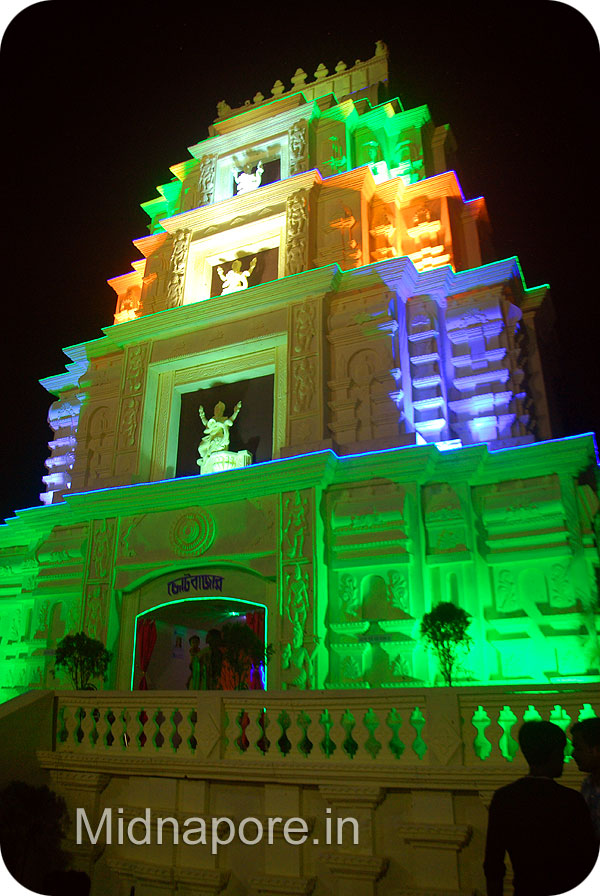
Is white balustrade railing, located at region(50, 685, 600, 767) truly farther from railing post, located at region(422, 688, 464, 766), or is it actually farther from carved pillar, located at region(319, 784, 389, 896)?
carved pillar, located at region(319, 784, 389, 896)

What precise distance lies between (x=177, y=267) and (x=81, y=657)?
9.89 m

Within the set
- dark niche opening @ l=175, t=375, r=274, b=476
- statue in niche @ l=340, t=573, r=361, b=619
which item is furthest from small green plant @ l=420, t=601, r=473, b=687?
dark niche opening @ l=175, t=375, r=274, b=476

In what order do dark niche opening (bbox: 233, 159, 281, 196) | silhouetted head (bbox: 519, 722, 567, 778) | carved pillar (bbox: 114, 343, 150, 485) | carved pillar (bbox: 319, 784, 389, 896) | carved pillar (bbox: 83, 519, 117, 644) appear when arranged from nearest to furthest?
1. silhouetted head (bbox: 519, 722, 567, 778)
2. carved pillar (bbox: 319, 784, 389, 896)
3. carved pillar (bbox: 83, 519, 117, 644)
4. carved pillar (bbox: 114, 343, 150, 485)
5. dark niche opening (bbox: 233, 159, 281, 196)

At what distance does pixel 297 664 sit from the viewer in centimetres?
1105

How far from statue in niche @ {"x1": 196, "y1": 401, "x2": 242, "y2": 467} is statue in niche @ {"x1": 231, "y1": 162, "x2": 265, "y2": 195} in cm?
642

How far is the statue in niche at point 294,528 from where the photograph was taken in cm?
1193

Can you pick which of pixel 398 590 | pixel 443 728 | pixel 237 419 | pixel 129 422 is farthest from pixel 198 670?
pixel 129 422

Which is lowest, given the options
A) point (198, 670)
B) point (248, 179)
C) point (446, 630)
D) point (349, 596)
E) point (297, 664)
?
point (198, 670)

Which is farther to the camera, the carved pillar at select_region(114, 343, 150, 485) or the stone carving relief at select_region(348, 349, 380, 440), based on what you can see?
the carved pillar at select_region(114, 343, 150, 485)

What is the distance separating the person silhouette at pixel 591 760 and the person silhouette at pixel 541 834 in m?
0.40

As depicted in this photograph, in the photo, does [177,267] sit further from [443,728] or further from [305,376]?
[443,728]

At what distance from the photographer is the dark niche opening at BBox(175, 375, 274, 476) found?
14.6 m

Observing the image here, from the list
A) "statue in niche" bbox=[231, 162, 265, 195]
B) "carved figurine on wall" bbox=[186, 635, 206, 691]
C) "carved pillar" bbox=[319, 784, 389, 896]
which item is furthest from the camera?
"statue in niche" bbox=[231, 162, 265, 195]

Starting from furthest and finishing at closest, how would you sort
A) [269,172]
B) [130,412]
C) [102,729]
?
[269,172] → [130,412] → [102,729]
